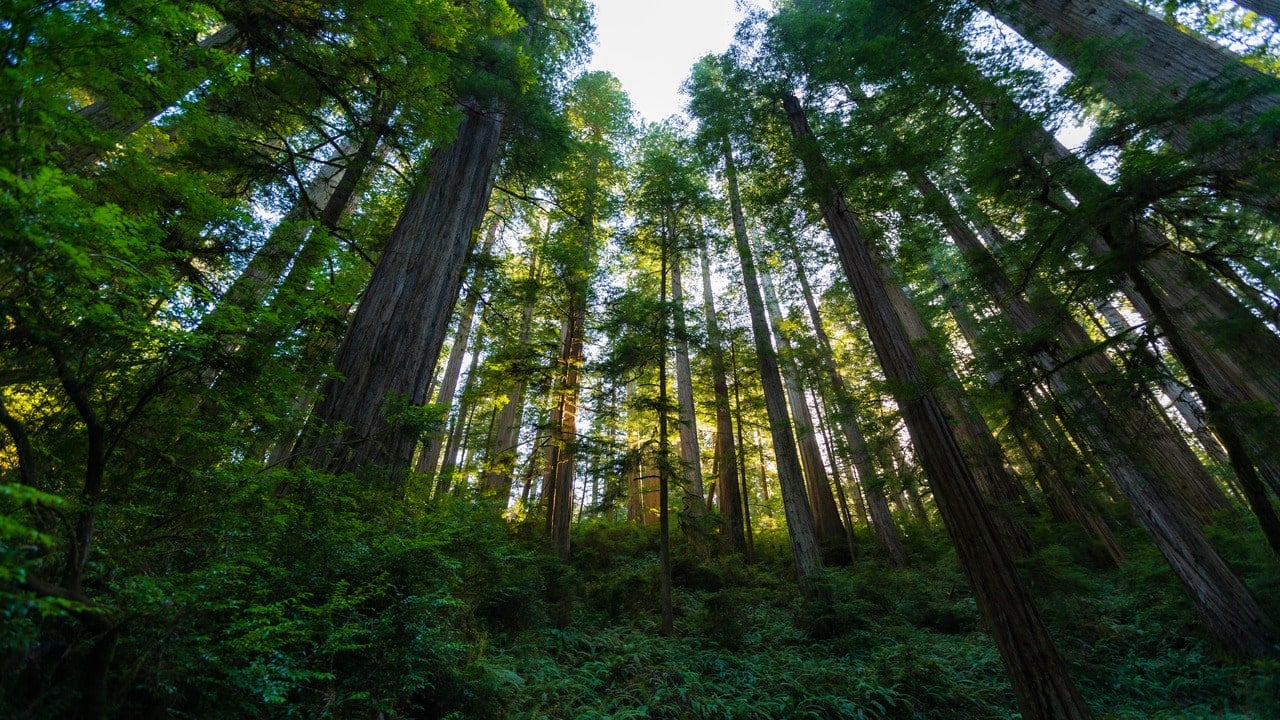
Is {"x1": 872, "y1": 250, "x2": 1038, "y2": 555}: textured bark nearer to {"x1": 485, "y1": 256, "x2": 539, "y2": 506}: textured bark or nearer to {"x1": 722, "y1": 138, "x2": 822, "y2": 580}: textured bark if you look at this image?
{"x1": 722, "y1": 138, "x2": 822, "y2": 580}: textured bark

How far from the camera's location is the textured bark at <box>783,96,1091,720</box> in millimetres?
3273

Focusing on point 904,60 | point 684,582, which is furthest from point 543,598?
point 904,60

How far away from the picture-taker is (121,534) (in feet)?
6.18

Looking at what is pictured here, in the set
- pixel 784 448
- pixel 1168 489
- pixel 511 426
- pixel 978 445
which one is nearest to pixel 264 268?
pixel 511 426

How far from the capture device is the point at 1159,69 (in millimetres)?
4414

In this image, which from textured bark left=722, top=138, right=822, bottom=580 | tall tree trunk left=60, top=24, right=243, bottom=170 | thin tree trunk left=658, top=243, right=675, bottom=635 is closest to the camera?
tall tree trunk left=60, top=24, right=243, bottom=170

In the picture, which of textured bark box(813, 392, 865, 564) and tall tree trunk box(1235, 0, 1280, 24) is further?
textured bark box(813, 392, 865, 564)

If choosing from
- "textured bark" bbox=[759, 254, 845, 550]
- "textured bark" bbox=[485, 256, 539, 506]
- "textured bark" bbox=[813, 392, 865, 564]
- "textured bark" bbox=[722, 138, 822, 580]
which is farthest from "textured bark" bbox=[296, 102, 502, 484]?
"textured bark" bbox=[813, 392, 865, 564]

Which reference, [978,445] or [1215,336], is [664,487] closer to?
[978,445]

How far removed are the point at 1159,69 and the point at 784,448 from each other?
21.1 ft

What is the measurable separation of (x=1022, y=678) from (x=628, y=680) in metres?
3.42

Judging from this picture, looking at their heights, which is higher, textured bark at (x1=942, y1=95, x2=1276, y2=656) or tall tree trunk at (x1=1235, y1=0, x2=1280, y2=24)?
tall tree trunk at (x1=1235, y1=0, x2=1280, y2=24)

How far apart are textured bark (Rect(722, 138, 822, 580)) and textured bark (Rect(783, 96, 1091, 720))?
344 cm

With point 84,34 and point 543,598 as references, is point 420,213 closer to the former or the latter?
point 84,34
